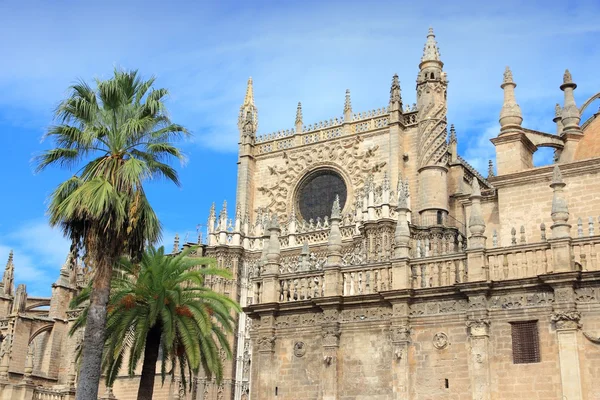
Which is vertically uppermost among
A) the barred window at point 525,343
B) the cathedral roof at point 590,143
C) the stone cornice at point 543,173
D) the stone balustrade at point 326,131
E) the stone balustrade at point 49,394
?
the stone balustrade at point 326,131

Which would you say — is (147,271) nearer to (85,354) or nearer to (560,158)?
(85,354)

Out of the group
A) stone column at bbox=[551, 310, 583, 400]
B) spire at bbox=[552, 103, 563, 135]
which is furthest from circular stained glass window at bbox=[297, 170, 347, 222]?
stone column at bbox=[551, 310, 583, 400]

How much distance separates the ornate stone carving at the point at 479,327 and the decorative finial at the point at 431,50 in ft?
61.0

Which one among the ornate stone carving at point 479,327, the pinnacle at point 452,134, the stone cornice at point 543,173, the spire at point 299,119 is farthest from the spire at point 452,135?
the ornate stone carving at point 479,327

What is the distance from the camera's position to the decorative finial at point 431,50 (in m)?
34.3

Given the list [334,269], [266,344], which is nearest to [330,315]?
[334,269]

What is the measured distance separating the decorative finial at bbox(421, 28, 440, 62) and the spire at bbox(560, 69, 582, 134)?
10.8m

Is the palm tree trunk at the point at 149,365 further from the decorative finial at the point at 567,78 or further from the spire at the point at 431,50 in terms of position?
the spire at the point at 431,50

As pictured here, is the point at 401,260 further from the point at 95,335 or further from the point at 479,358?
the point at 95,335

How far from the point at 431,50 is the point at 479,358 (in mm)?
19656

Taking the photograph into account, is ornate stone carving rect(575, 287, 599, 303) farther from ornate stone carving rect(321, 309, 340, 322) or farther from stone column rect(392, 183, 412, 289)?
ornate stone carving rect(321, 309, 340, 322)

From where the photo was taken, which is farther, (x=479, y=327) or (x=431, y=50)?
(x=431, y=50)

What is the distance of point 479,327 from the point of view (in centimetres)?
1816

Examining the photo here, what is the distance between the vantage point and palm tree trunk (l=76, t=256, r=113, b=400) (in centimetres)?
1662
